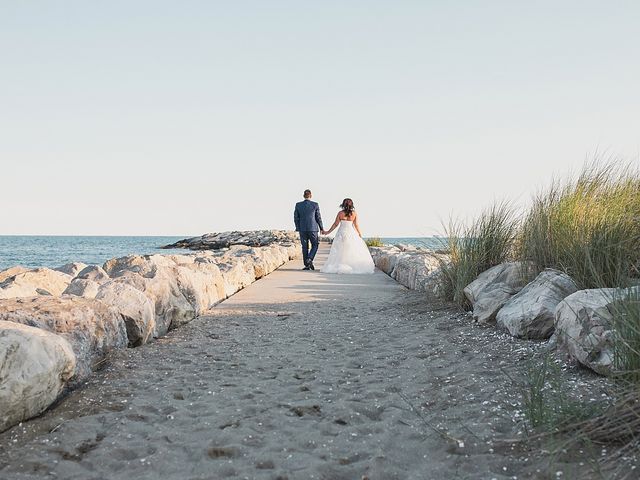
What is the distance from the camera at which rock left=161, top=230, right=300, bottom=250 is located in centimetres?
3241

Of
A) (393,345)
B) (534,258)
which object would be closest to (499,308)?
(534,258)

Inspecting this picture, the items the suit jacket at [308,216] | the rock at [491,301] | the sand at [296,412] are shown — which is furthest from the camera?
the suit jacket at [308,216]

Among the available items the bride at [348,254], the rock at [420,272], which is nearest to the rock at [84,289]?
the rock at [420,272]

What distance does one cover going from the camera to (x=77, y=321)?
3.66 m

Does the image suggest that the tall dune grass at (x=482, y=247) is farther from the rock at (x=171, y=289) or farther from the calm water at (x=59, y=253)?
the calm water at (x=59, y=253)

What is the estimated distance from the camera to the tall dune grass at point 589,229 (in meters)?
4.27

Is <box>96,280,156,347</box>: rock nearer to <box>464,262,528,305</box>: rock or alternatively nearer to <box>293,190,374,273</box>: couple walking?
<box>464,262,528,305</box>: rock

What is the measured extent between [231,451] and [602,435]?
151cm

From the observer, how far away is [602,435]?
2.26m

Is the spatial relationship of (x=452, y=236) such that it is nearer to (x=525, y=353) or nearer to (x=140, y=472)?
(x=525, y=353)

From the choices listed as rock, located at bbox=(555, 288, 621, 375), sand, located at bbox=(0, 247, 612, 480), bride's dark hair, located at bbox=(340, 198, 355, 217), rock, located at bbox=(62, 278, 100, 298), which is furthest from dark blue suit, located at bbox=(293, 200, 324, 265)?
rock, located at bbox=(555, 288, 621, 375)

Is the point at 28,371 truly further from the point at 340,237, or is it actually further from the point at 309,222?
the point at 309,222

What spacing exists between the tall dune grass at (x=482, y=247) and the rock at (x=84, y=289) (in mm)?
3419

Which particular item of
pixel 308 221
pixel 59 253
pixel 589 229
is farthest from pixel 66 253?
pixel 589 229
